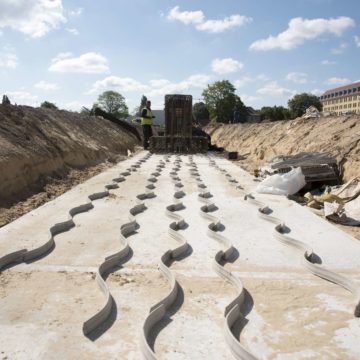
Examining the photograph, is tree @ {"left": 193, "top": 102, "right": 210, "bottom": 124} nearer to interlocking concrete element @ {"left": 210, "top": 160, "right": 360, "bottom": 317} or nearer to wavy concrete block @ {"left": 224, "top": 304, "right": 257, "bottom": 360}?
interlocking concrete element @ {"left": 210, "top": 160, "right": 360, "bottom": 317}

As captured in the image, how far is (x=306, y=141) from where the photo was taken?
34.7 ft

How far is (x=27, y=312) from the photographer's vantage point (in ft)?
8.55

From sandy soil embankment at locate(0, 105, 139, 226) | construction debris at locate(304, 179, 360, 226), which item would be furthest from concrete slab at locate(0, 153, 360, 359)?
sandy soil embankment at locate(0, 105, 139, 226)

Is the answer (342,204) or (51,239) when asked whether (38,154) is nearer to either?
(51,239)

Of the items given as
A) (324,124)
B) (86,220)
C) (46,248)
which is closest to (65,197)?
(86,220)

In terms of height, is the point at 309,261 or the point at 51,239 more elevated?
the point at 51,239

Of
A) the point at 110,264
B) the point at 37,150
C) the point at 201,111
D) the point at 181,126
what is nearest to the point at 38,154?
the point at 37,150

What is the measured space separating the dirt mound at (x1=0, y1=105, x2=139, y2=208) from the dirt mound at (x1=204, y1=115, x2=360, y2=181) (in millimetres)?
4419

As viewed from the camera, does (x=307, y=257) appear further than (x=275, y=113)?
No

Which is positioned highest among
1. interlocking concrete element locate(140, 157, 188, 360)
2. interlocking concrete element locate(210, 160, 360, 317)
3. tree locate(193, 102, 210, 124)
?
tree locate(193, 102, 210, 124)

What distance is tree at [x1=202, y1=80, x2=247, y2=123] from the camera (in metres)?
54.8

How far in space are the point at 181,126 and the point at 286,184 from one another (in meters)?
9.89

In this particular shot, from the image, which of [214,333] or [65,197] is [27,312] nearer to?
[214,333]

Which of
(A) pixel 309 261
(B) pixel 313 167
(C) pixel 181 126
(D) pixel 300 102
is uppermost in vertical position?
(D) pixel 300 102
